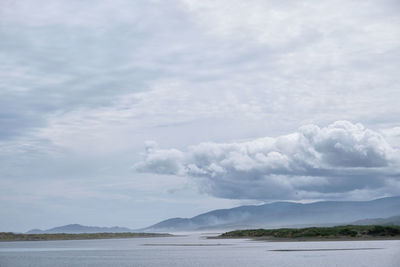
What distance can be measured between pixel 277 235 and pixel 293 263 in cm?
7944

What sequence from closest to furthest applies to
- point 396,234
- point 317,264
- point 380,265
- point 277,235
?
point 380,265, point 317,264, point 396,234, point 277,235

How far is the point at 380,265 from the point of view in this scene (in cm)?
5406

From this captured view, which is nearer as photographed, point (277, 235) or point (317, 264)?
point (317, 264)

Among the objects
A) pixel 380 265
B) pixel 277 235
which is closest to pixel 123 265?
pixel 380 265

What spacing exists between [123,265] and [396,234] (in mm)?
74692

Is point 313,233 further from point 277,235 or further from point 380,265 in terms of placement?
point 380,265

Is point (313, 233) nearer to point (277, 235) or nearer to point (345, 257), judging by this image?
point (277, 235)

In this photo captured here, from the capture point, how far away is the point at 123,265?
65875 millimetres

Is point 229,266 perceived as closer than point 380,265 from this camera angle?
No

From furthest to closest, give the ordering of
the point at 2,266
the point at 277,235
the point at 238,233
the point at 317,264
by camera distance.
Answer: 1. the point at 238,233
2. the point at 277,235
3. the point at 2,266
4. the point at 317,264

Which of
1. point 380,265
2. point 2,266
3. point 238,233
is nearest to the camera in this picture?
point 380,265

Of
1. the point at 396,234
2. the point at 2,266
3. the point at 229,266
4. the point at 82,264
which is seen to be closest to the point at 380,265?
the point at 229,266

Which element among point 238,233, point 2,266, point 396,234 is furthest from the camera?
point 238,233

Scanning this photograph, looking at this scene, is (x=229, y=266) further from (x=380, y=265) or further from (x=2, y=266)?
(x=2, y=266)
